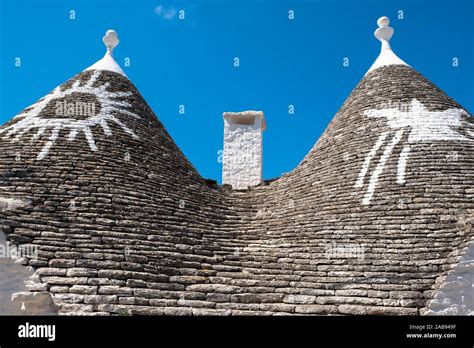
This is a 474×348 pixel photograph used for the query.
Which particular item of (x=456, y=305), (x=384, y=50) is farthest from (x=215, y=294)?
(x=384, y=50)

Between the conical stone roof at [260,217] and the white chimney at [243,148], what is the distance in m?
1.21

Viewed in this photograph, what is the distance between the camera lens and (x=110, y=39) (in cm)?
1115

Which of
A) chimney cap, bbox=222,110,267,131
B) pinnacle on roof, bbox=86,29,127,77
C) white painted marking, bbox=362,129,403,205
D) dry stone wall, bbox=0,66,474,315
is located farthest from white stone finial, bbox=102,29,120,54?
white painted marking, bbox=362,129,403,205

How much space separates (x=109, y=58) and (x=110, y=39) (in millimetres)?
569

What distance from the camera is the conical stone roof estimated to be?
5684 millimetres

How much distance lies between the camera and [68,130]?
8.41 metres

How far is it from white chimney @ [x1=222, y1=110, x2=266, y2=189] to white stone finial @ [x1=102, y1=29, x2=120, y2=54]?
3106 millimetres

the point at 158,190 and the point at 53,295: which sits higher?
the point at 158,190

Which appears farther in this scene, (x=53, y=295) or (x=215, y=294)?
(x=215, y=294)

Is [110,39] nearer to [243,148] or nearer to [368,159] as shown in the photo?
[243,148]

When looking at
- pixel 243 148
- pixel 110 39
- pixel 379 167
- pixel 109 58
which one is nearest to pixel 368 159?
pixel 379 167
